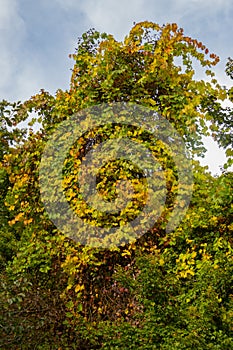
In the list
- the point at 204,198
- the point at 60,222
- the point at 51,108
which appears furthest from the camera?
the point at 51,108

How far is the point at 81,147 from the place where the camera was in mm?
5789

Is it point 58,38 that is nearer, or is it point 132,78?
point 132,78

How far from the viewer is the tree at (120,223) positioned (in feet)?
13.2

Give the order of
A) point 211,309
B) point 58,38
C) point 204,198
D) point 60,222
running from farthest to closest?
point 58,38, point 60,222, point 204,198, point 211,309

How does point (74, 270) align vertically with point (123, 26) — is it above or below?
below

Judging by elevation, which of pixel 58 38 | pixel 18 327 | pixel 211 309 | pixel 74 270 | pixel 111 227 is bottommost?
pixel 18 327

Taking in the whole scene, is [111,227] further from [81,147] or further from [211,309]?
[211,309]

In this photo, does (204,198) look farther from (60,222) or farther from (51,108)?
(51,108)

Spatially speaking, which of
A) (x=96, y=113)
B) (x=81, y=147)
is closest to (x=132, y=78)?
(x=96, y=113)

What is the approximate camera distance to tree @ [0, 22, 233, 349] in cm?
404

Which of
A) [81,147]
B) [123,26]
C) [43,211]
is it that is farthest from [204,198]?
[123,26]

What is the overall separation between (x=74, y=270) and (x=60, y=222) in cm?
70

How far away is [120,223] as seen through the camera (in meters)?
5.10

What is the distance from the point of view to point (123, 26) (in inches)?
255
